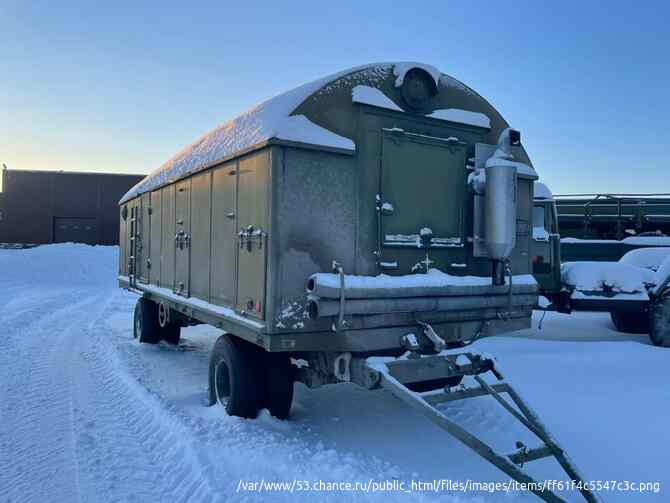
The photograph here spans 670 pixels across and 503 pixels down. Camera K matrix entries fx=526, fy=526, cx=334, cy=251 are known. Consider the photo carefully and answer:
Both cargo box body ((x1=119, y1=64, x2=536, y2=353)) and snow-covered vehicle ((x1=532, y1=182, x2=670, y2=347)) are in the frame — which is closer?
cargo box body ((x1=119, y1=64, x2=536, y2=353))

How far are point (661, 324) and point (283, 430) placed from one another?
7.45m

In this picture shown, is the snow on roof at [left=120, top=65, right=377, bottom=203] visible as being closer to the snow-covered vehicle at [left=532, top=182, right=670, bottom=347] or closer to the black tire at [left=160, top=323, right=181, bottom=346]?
the black tire at [left=160, top=323, right=181, bottom=346]

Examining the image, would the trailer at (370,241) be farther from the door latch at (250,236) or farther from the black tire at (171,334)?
the black tire at (171,334)

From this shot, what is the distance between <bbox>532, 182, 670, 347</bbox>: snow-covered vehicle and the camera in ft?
30.6

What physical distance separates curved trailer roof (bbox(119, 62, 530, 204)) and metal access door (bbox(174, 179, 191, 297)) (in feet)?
4.55

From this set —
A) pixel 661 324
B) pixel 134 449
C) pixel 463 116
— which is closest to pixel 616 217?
pixel 661 324

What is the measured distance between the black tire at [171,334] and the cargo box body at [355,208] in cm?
366

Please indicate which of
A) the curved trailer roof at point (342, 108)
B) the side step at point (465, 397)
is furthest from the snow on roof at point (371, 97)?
the side step at point (465, 397)

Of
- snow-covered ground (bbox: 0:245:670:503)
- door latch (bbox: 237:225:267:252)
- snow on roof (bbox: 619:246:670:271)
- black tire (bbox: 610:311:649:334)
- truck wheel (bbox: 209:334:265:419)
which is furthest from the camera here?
snow on roof (bbox: 619:246:670:271)

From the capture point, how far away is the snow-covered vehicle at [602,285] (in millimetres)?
9336

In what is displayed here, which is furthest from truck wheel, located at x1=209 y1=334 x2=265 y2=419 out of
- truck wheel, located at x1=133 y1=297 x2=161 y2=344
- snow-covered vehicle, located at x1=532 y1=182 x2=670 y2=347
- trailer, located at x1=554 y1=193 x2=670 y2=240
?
trailer, located at x1=554 y1=193 x2=670 y2=240

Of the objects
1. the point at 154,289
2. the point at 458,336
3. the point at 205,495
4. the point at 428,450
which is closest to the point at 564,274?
the point at 458,336

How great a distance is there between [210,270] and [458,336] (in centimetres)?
282

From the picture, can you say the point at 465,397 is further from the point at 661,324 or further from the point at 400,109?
the point at 661,324
